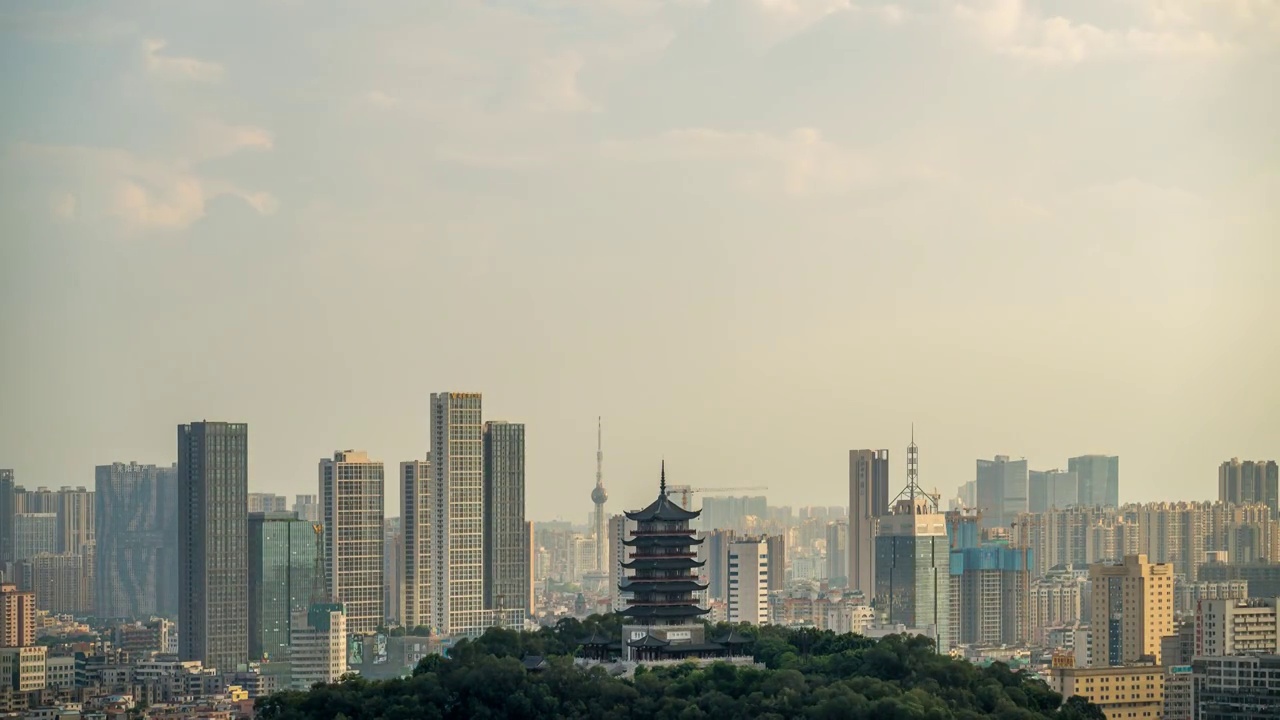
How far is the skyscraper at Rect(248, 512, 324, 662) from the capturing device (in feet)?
123

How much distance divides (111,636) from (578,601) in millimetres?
15717

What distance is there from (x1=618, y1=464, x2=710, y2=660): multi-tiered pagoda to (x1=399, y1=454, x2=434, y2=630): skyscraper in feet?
61.8

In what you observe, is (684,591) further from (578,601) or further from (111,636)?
(578,601)

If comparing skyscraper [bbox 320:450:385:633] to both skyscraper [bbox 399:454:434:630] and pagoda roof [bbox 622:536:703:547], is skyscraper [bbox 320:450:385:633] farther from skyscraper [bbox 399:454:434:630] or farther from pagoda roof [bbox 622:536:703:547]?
pagoda roof [bbox 622:536:703:547]

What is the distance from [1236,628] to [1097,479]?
1831 centimetres

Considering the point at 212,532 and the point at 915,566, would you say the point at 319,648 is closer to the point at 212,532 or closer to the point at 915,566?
the point at 212,532

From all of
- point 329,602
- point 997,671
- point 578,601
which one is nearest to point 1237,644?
point 997,671

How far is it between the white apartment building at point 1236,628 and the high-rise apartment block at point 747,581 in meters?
14.3

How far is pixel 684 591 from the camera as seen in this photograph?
21531mm

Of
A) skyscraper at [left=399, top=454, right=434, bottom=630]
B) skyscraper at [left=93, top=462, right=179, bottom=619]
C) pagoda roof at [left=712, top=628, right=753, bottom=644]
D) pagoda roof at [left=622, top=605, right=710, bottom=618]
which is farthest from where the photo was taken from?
skyscraper at [left=399, top=454, right=434, bottom=630]

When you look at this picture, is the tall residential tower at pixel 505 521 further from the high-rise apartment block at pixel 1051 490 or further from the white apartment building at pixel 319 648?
the high-rise apartment block at pixel 1051 490

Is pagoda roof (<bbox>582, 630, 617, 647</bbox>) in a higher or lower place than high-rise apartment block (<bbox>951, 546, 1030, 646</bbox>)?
higher

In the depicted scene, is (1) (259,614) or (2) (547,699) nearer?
(2) (547,699)

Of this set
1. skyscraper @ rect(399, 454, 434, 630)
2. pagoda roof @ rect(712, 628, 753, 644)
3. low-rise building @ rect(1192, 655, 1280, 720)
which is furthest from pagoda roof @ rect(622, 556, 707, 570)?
skyscraper @ rect(399, 454, 434, 630)
